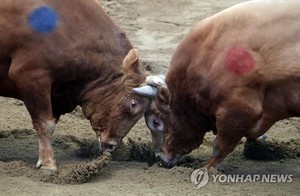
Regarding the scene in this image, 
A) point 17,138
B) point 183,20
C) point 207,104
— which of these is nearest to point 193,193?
point 207,104

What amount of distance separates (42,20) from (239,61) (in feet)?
5.79

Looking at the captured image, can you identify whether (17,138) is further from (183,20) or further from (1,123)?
(183,20)

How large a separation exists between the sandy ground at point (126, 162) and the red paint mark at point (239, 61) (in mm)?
987

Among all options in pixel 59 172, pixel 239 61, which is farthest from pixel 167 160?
pixel 239 61

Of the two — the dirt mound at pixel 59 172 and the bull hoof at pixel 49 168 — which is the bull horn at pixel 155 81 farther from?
the bull hoof at pixel 49 168

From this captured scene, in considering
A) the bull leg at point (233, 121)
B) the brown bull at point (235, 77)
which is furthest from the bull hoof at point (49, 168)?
the bull leg at point (233, 121)

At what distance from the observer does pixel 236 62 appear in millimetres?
8242

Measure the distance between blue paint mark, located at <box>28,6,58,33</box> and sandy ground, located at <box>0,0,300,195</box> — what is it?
1200mm

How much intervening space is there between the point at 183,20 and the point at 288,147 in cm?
453

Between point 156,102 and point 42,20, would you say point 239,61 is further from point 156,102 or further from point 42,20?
point 42,20

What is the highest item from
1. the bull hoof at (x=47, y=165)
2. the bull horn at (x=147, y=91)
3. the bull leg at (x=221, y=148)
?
the bull horn at (x=147, y=91)

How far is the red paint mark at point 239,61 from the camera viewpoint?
8.19 metres

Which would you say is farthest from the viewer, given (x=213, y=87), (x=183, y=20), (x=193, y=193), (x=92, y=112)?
(x=183, y=20)

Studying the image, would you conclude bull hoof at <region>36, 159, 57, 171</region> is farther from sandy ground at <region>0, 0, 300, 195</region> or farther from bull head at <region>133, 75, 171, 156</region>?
bull head at <region>133, 75, 171, 156</region>
